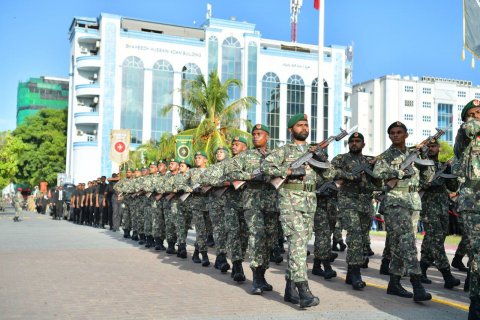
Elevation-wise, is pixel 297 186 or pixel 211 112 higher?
pixel 211 112

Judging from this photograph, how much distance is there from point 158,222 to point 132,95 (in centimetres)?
4318

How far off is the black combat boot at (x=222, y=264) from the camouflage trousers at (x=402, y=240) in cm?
301

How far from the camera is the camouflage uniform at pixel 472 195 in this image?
5766mm

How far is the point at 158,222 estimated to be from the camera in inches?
515

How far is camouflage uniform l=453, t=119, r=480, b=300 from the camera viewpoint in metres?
5.77

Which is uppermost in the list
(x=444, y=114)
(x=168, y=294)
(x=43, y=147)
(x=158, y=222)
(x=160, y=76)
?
(x=444, y=114)

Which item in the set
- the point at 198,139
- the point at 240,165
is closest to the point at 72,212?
the point at 198,139

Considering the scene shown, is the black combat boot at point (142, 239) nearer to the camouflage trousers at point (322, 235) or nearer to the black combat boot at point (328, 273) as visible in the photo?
the camouflage trousers at point (322, 235)

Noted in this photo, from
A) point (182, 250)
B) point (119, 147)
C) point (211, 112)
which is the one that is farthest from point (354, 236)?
point (119, 147)

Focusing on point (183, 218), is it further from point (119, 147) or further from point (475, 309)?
point (119, 147)

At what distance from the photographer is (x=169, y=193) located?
12.0m

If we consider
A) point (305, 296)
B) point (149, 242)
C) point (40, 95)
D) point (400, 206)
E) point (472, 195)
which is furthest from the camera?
point (40, 95)

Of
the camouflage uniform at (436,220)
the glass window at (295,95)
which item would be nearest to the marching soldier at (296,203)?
the camouflage uniform at (436,220)

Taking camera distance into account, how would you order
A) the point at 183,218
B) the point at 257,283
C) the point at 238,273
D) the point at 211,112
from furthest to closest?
1. the point at 211,112
2. the point at 183,218
3. the point at 238,273
4. the point at 257,283
